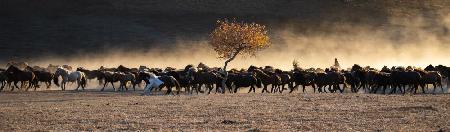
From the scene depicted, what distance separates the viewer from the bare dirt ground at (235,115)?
1680 cm

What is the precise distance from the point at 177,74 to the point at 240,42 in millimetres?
5760

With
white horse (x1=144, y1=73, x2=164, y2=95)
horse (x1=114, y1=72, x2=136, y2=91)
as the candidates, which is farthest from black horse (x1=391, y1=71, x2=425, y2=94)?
horse (x1=114, y1=72, x2=136, y2=91)

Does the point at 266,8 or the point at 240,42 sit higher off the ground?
the point at 266,8

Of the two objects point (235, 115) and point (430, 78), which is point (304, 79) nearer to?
point (430, 78)

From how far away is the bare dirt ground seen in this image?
16797 millimetres

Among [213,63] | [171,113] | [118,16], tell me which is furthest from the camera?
[118,16]

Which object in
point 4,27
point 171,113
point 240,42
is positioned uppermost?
point 4,27

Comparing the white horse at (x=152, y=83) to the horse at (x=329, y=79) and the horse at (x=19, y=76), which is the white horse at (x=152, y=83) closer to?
the horse at (x=19, y=76)

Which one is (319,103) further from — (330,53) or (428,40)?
(428,40)

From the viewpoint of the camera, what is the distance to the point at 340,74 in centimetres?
3472

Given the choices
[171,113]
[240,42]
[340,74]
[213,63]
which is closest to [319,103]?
Answer: [171,113]

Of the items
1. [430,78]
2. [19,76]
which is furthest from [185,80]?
[430,78]

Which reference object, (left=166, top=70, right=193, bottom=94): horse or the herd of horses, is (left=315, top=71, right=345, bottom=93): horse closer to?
the herd of horses

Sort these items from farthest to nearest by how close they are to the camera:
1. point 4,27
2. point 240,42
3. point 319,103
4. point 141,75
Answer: point 4,27 < point 240,42 < point 141,75 < point 319,103
